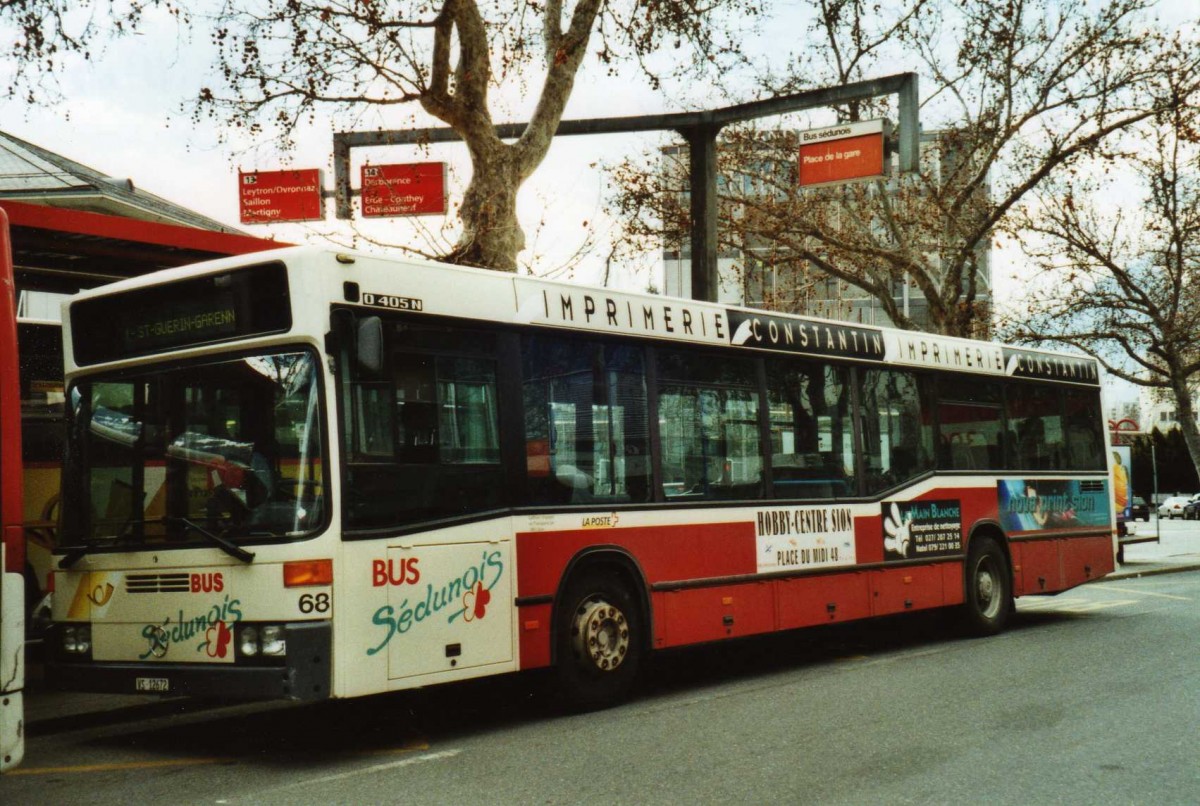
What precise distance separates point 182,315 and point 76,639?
211 centimetres

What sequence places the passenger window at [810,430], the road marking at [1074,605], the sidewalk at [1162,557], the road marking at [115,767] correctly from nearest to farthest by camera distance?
the road marking at [115,767]
the passenger window at [810,430]
the road marking at [1074,605]
the sidewalk at [1162,557]

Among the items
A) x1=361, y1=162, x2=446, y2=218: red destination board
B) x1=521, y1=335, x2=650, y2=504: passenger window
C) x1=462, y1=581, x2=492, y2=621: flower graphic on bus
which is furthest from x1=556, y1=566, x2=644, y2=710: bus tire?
x1=361, y1=162, x2=446, y2=218: red destination board

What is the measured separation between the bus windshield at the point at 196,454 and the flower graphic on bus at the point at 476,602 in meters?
1.29

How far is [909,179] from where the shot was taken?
93.1ft

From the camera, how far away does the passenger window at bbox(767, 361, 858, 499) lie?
434 inches

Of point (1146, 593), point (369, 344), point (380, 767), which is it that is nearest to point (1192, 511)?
point (1146, 593)

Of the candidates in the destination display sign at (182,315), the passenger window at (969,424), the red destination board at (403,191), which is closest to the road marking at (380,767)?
the destination display sign at (182,315)

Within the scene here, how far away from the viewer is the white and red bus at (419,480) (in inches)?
288

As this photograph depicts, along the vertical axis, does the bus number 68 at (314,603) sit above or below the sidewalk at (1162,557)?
above

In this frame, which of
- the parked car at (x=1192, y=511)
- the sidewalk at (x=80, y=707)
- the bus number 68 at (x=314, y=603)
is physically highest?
the bus number 68 at (x=314, y=603)

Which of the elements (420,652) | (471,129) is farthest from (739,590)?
(471,129)

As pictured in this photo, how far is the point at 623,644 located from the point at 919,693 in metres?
2.27

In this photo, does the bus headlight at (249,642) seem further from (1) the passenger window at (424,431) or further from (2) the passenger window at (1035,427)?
(2) the passenger window at (1035,427)

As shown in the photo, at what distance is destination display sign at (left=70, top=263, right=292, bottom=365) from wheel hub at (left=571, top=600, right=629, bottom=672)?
3032 millimetres
